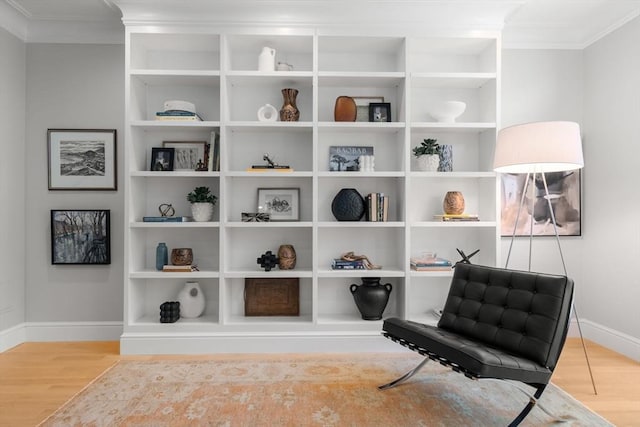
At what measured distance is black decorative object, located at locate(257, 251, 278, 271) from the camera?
11.5 feet

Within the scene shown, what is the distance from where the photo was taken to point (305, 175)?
3434 mm

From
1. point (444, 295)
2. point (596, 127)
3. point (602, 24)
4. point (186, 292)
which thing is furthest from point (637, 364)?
point (186, 292)

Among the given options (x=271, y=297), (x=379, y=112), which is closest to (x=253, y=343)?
(x=271, y=297)

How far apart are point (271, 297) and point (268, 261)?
1.28ft

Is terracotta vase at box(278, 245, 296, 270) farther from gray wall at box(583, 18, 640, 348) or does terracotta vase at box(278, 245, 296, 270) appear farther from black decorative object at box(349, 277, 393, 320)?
gray wall at box(583, 18, 640, 348)

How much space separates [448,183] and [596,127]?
4.40 ft

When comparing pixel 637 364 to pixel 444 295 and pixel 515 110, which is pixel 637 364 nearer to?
pixel 444 295

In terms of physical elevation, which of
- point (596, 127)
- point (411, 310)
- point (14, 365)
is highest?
point (596, 127)

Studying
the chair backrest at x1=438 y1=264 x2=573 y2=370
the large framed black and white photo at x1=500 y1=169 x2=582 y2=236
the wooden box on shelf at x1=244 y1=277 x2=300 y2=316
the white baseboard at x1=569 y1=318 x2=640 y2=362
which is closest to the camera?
the chair backrest at x1=438 y1=264 x2=573 y2=370

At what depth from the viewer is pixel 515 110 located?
12.8 feet

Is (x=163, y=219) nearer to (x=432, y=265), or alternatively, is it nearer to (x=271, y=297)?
(x=271, y=297)

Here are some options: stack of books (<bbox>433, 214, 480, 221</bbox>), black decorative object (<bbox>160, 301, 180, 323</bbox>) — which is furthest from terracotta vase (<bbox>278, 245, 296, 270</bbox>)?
stack of books (<bbox>433, 214, 480, 221</bbox>)

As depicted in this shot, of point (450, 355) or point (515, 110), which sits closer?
point (450, 355)

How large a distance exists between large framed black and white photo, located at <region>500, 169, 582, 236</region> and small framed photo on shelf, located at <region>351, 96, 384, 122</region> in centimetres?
133
